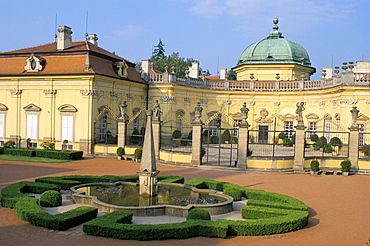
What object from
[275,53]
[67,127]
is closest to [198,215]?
[67,127]

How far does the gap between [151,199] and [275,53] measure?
3423cm

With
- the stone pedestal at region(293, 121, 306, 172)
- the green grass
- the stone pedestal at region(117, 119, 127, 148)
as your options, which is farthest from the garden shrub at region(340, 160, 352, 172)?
the green grass

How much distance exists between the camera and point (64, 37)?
31.2 m

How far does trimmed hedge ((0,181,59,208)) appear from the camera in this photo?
13.1m

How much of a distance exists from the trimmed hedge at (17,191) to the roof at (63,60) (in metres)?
14.7

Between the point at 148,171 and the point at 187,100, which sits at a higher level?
the point at 187,100

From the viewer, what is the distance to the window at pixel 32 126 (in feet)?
101

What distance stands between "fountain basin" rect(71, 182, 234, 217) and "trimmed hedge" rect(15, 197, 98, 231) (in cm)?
120

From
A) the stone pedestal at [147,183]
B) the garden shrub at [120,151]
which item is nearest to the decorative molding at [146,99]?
the garden shrub at [120,151]

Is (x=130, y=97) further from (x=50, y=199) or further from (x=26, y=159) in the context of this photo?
(x=50, y=199)

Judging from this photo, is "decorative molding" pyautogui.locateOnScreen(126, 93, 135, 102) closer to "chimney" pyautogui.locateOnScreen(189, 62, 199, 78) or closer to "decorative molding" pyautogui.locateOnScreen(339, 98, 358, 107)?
"chimney" pyautogui.locateOnScreen(189, 62, 199, 78)

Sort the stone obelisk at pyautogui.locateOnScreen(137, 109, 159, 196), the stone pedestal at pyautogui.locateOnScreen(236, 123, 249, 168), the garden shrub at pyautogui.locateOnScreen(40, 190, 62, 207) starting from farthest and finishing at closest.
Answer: the stone pedestal at pyautogui.locateOnScreen(236, 123, 249, 168), the stone obelisk at pyautogui.locateOnScreen(137, 109, 159, 196), the garden shrub at pyautogui.locateOnScreen(40, 190, 62, 207)

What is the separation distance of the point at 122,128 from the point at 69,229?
17746 millimetres

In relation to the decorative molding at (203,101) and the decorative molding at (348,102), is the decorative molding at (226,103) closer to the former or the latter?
the decorative molding at (203,101)
